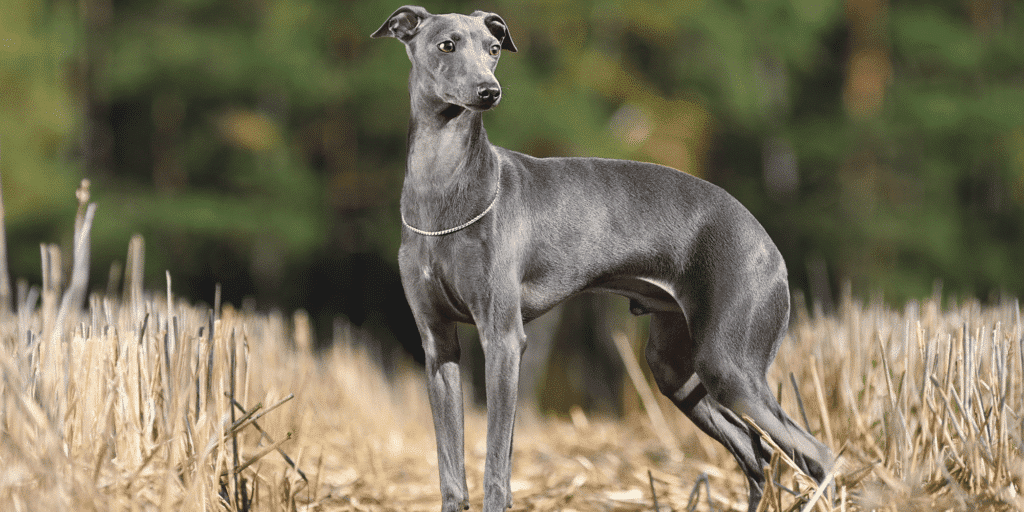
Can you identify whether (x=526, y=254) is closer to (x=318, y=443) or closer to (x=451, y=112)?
(x=451, y=112)

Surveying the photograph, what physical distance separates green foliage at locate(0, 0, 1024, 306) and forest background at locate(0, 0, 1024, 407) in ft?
0.12

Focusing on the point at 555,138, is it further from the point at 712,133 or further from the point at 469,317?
the point at 469,317

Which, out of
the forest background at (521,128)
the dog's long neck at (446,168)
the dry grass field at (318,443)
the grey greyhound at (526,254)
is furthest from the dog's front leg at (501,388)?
the forest background at (521,128)

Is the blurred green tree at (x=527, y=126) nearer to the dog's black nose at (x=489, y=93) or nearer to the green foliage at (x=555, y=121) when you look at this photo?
the green foliage at (x=555, y=121)

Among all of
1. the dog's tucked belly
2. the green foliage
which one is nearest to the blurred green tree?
the green foliage

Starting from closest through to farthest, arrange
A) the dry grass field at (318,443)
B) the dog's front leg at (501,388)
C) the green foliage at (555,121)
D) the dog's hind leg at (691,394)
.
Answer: the dry grass field at (318,443)
the dog's front leg at (501,388)
the dog's hind leg at (691,394)
the green foliage at (555,121)

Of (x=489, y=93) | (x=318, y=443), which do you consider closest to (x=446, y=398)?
(x=489, y=93)

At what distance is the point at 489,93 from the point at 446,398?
101 cm

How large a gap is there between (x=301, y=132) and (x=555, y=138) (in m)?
5.17

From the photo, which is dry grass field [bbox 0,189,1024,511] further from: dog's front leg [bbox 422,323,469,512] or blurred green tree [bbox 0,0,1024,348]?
blurred green tree [bbox 0,0,1024,348]

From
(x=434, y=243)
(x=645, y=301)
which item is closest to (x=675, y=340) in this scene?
(x=645, y=301)

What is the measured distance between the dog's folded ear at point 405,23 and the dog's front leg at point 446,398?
0.96 metres

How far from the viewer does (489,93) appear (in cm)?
237

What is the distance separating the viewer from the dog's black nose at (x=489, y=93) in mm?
2367
